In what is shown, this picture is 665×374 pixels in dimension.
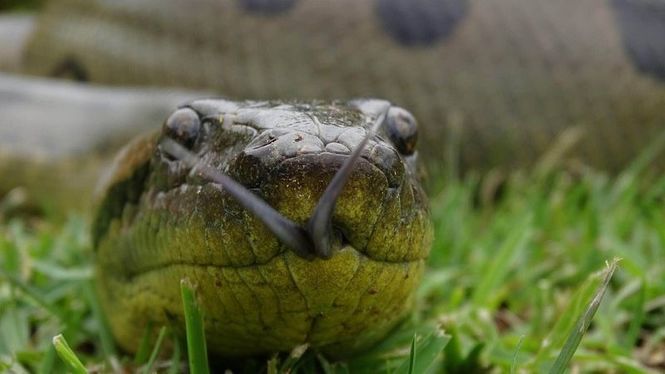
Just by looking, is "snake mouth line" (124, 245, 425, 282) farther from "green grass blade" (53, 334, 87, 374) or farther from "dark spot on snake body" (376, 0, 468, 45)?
"dark spot on snake body" (376, 0, 468, 45)

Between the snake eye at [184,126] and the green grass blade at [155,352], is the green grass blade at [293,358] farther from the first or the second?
the snake eye at [184,126]

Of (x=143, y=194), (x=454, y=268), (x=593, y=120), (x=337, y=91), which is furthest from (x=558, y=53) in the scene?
(x=143, y=194)

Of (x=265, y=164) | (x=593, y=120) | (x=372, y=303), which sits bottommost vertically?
(x=593, y=120)

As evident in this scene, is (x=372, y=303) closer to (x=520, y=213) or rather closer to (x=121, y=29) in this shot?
(x=520, y=213)

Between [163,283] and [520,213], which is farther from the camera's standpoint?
[520,213]

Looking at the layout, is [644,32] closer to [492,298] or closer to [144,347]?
[492,298]

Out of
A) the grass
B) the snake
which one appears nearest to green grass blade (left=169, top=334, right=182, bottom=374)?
the grass
